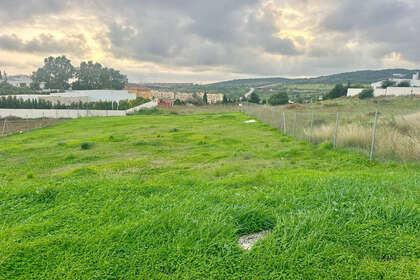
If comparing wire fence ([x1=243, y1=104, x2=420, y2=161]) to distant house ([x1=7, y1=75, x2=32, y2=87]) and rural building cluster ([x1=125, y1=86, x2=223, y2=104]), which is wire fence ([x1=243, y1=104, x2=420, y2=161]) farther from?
distant house ([x1=7, y1=75, x2=32, y2=87])

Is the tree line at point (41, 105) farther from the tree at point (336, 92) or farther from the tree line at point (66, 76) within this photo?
the tree at point (336, 92)

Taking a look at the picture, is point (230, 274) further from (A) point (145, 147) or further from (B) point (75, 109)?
(B) point (75, 109)

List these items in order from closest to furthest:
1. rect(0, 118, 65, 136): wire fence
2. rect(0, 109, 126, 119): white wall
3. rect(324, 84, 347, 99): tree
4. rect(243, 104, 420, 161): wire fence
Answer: rect(243, 104, 420, 161): wire fence → rect(0, 118, 65, 136): wire fence → rect(0, 109, 126, 119): white wall → rect(324, 84, 347, 99): tree

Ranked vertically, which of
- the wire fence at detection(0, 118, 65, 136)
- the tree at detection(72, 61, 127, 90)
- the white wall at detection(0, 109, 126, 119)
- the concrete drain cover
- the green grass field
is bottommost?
the wire fence at detection(0, 118, 65, 136)

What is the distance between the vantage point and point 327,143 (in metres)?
8.54

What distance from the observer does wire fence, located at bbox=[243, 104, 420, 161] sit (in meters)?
6.42

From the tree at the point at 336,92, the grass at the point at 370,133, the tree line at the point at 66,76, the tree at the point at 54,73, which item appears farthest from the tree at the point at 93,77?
the grass at the point at 370,133

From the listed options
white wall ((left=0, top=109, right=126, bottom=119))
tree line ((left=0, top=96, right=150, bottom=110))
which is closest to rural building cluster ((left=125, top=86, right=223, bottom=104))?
tree line ((left=0, top=96, right=150, bottom=110))

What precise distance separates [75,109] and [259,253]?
3606 cm

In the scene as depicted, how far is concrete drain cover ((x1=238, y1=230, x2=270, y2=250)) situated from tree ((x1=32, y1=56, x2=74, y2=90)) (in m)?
85.7

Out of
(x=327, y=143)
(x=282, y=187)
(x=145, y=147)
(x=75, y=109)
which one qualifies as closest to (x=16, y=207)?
(x=282, y=187)

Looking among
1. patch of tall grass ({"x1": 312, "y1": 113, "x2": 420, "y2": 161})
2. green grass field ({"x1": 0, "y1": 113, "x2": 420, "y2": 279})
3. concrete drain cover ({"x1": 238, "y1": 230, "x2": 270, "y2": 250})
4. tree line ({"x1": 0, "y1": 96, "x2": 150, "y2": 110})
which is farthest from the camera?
tree line ({"x1": 0, "y1": 96, "x2": 150, "y2": 110})

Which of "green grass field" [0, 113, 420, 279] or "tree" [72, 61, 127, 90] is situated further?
"tree" [72, 61, 127, 90]

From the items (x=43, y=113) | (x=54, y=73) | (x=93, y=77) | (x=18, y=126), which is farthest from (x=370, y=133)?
(x=54, y=73)
